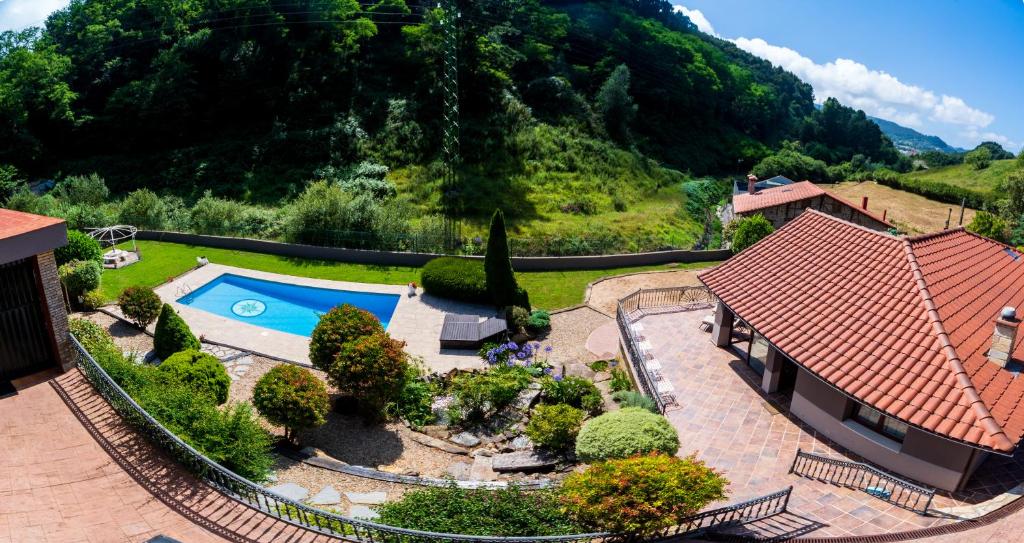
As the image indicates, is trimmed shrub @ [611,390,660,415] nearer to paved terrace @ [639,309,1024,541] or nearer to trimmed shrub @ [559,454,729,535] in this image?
paved terrace @ [639,309,1024,541]

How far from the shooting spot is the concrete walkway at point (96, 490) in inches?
386

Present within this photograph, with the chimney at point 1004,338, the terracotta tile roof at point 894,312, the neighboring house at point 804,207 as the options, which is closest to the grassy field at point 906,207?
the neighboring house at point 804,207

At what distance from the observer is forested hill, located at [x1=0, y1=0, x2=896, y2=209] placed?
47906 mm

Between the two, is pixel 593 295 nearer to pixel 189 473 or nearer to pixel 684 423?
Answer: pixel 684 423

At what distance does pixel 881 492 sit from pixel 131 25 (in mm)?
71690

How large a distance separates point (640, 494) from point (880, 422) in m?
7.20

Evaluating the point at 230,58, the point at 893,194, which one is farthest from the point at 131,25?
the point at 893,194

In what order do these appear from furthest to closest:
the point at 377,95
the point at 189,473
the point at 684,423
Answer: the point at 377,95 < the point at 684,423 < the point at 189,473

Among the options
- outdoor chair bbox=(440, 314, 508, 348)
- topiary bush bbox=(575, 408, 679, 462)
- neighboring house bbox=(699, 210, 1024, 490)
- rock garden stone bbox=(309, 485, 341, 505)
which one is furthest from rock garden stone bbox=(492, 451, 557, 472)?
outdoor chair bbox=(440, 314, 508, 348)

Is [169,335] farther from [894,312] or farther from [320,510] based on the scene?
[894,312]

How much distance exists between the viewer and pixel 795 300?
52.9ft

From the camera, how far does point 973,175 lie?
75.4 meters

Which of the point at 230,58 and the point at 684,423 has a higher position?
the point at 230,58

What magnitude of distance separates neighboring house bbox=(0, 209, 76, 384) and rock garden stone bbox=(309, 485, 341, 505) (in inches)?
268
